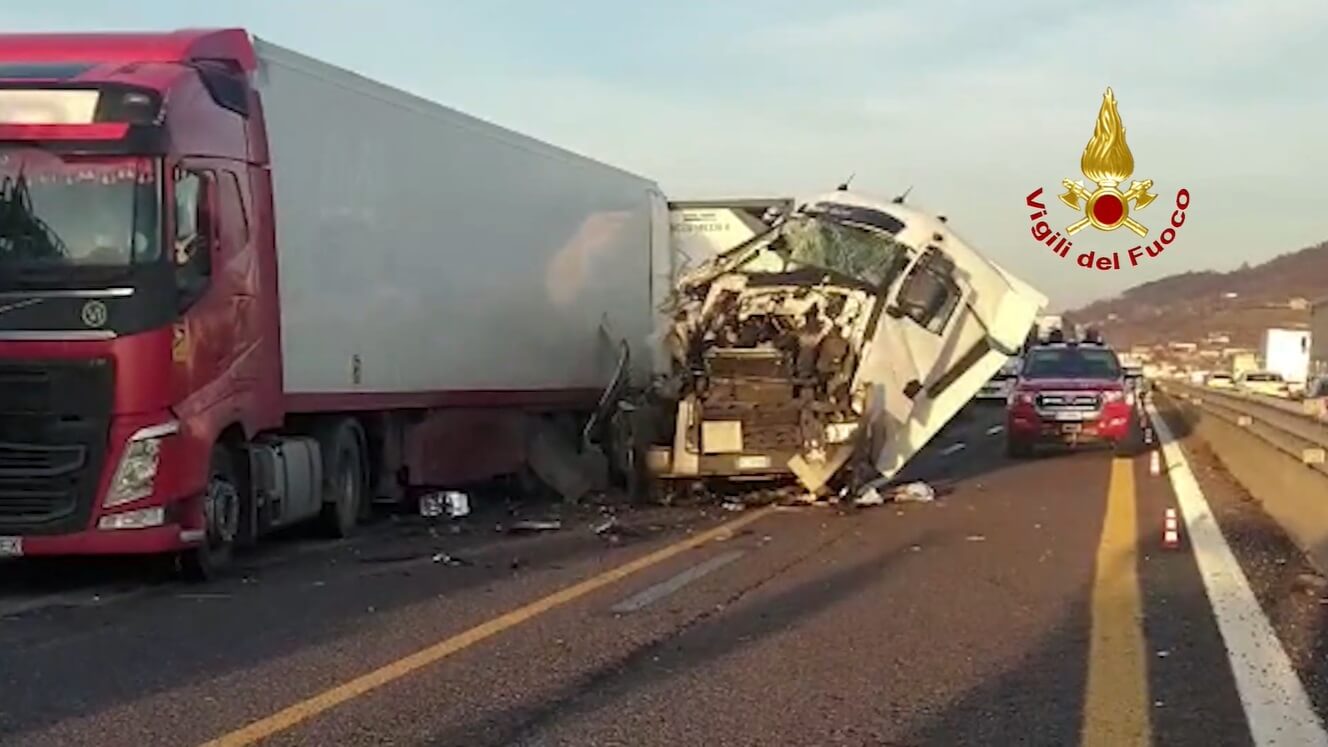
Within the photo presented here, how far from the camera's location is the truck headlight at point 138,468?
10984 millimetres

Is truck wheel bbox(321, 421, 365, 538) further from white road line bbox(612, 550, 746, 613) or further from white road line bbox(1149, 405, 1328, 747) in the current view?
white road line bbox(1149, 405, 1328, 747)

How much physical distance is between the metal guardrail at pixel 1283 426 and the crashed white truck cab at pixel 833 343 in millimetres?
2842

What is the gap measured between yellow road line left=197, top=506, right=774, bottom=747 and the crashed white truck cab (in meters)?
3.96

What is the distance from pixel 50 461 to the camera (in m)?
11.0

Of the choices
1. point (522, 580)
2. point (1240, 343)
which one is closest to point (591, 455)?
point (522, 580)

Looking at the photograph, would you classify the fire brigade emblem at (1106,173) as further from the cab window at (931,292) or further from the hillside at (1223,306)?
the hillside at (1223,306)

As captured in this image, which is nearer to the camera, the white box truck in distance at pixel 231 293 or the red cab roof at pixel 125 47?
the white box truck in distance at pixel 231 293

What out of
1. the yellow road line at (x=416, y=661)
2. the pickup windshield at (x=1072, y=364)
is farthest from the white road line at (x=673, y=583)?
the pickup windshield at (x=1072, y=364)

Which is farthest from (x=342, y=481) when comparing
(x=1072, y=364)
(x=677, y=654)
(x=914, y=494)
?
(x=1072, y=364)

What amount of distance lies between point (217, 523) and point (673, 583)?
3.19 meters

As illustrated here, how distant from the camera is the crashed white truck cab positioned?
1684cm

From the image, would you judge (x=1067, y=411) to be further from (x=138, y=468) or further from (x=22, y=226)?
(x=22, y=226)

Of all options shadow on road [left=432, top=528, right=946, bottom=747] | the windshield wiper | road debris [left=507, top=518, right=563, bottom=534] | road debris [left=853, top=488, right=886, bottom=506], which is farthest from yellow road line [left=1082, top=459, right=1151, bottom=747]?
the windshield wiper

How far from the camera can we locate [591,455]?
750 inches
